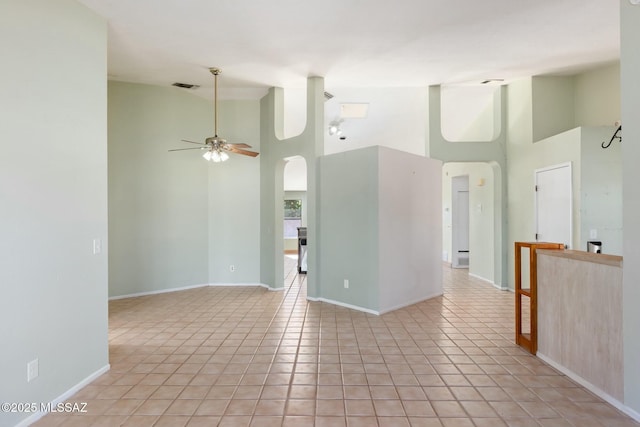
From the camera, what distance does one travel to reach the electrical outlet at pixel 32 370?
2.10 metres

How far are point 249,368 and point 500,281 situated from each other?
4845mm

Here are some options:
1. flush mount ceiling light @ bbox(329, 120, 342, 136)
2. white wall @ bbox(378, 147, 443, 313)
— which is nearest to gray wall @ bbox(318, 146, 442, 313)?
white wall @ bbox(378, 147, 443, 313)

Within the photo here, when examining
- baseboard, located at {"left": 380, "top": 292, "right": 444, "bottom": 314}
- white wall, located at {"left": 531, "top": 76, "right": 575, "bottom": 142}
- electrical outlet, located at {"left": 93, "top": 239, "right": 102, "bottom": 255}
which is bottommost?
baseboard, located at {"left": 380, "top": 292, "right": 444, "bottom": 314}

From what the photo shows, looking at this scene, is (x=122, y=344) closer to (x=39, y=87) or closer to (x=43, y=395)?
(x=43, y=395)

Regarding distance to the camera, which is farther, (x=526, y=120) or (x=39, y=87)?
(x=526, y=120)

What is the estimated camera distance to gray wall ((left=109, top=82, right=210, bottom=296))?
515 centimetres

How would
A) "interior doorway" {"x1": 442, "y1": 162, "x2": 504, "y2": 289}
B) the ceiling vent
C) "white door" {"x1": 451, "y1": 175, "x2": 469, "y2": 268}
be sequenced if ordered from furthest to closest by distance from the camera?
"white door" {"x1": 451, "y1": 175, "x2": 469, "y2": 268} → "interior doorway" {"x1": 442, "y1": 162, "x2": 504, "y2": 289} → the ceiling vent

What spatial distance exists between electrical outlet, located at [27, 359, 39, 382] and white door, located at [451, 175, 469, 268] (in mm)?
8072

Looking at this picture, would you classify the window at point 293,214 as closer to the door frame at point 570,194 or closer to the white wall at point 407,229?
the white wall at point 407,229

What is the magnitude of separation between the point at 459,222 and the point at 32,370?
838 cm

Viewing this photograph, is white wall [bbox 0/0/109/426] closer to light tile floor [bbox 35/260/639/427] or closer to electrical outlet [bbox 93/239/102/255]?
electrical outlet [bbox 93/239/102/255]

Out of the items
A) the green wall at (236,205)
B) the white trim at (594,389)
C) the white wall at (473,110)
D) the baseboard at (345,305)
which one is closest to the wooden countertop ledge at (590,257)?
the white trim at (594,389)

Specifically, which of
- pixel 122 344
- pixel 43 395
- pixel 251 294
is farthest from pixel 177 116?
pixel 43 395

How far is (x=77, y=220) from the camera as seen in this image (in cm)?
255
